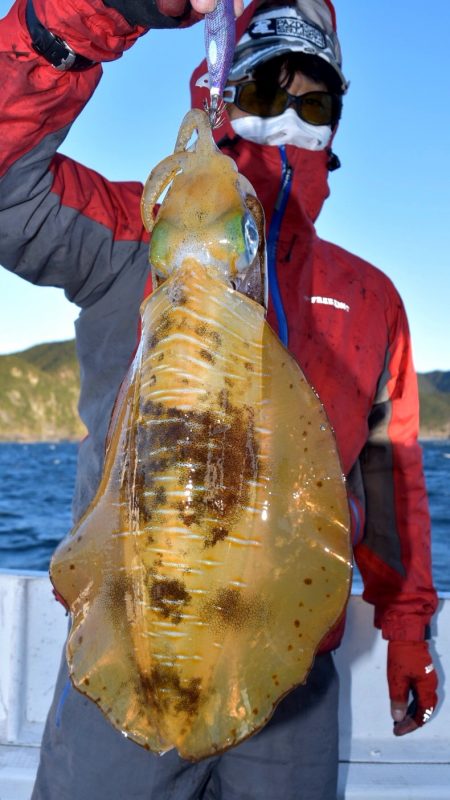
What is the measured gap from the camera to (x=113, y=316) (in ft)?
9.85

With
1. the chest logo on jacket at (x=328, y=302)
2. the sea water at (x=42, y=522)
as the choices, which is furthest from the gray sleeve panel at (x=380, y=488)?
the sea water at (x=42, y=522)

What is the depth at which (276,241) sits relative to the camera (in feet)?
10.2

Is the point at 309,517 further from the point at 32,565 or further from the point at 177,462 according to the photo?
the point at 32,565

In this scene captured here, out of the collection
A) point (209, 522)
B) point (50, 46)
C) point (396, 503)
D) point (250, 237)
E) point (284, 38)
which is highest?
point (284, 38)

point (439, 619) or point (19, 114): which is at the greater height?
point (19, 114)

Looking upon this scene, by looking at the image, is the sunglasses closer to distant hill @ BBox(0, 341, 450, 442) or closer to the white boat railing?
the white boat railing

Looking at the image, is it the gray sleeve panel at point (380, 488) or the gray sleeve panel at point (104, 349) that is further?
the gray sleeve panel at point (380, 488)

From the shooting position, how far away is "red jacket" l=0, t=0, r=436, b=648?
2314mm

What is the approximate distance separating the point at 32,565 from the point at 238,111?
15615 millimetres

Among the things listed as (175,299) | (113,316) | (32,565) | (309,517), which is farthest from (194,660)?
(32,565)

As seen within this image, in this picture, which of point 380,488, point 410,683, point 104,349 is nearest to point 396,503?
point 380,488

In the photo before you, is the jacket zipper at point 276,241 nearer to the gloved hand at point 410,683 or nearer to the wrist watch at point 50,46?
the wrist watch at point 50,46

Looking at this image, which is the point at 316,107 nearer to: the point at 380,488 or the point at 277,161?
the point at 277,161

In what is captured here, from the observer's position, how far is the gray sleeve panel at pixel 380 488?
354 cm
